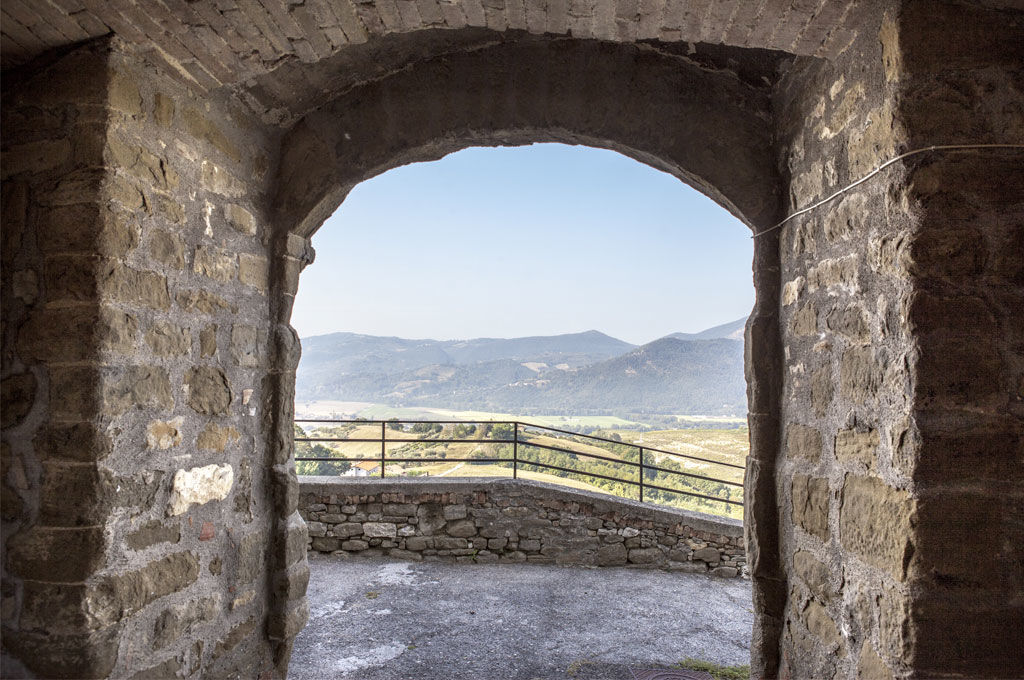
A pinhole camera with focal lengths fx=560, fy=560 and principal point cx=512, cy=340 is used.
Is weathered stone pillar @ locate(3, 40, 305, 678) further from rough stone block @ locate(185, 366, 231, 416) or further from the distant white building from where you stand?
the distant white building

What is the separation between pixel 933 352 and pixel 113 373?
2.11 meters

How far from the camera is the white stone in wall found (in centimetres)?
181

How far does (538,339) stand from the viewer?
98.6 ft

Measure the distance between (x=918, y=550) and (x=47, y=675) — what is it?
7.25 feet

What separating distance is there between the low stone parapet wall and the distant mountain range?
988 cm

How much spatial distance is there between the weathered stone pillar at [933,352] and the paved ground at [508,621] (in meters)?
2.03

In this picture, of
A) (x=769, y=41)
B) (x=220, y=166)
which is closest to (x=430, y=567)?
(x=220, y=166)

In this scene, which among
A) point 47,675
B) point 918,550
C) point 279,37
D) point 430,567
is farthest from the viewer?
point 430,567

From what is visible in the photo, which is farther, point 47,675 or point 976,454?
point 47,675

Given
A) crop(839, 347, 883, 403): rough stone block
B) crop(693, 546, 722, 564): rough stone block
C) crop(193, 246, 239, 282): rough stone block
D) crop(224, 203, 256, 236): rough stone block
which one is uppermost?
crop(224, 203, 256, 236): rough stone block

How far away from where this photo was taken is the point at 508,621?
146 inches

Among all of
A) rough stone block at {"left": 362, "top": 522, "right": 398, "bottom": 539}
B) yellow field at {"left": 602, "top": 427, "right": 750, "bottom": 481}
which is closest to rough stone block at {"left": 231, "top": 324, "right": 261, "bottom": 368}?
rough stone block at {"left": 362, "top": 522, "right": 398, "bottom": 539}

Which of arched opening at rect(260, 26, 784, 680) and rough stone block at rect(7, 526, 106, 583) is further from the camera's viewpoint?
arched opening at rect(260, 26, 784, 680)

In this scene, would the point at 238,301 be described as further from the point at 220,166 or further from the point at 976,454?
the point at 976,454
